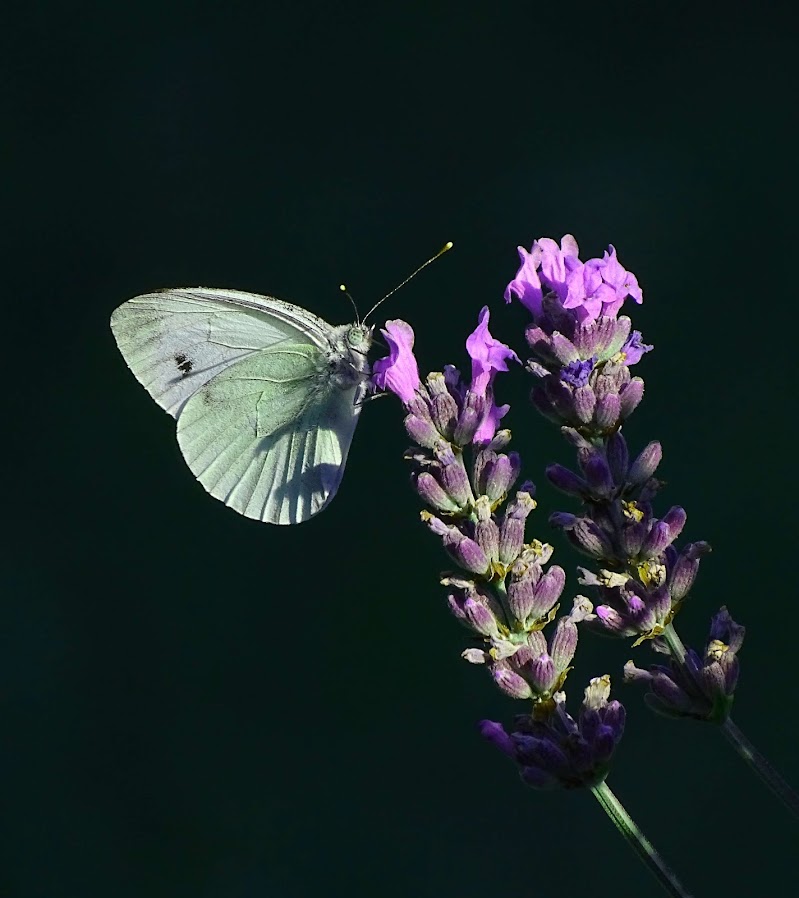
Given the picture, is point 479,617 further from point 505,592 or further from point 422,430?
point 422,430

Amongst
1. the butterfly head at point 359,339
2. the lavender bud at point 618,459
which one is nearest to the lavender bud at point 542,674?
the lavender bud at point 618,459

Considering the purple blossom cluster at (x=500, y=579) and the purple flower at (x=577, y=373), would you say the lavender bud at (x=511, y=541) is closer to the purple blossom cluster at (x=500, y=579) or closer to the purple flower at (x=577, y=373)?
the purple blossom cluster at (x=500, y=579)

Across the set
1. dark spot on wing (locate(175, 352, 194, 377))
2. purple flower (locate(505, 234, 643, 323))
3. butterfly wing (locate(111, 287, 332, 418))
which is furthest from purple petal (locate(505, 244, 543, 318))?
dark spot on wing (locate(175, 352, 194, 377))

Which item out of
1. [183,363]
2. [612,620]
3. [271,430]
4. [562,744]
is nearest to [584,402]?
[612,620]

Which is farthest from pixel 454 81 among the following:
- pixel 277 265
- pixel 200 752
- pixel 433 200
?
pixel 200 752

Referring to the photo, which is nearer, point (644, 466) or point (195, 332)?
point (644, 466)

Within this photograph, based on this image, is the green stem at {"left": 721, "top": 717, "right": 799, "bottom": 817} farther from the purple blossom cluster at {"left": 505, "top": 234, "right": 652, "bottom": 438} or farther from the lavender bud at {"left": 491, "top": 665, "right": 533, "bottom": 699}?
the purple blossom cluster at {"left": 505, "top": 234, "right": 652, "bottom": 438}

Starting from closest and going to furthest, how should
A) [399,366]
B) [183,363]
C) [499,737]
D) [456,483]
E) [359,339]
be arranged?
[499,737]
[456,483]
[399,366]
[359,339]
[183,363]
